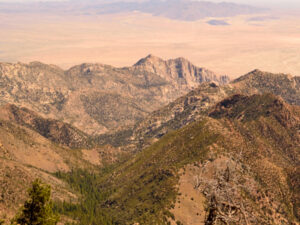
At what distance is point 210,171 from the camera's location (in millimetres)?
102500

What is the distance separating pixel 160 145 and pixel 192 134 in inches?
1212

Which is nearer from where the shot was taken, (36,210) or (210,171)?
(36,210)

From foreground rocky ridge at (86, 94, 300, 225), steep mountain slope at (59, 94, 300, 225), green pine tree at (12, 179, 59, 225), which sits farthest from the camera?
steep mountain slope at (59, 94, 300, 225)

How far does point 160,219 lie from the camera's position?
113938 mm

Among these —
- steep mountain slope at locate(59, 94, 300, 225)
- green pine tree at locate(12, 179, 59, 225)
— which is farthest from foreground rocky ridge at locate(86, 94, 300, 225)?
green pine tree at locate(12, 179, 59, 225)

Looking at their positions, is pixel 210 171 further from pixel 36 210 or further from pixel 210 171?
pixel 36 210

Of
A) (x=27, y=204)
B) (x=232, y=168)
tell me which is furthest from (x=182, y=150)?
(x=232, y=168)

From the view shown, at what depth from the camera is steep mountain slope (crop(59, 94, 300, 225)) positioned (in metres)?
116

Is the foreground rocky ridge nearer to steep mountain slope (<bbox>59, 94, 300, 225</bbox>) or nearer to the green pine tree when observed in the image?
steep mountain slope (<bbox>59, 94, 300, 225</bbox>)

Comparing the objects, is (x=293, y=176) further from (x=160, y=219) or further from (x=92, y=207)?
(x=92, y=207)

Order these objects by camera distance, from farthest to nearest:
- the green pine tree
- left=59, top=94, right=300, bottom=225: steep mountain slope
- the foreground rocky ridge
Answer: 1. left=59, top=94, right=300, bottom=225: steep mountain slope
2. the foreground rocky ridge
3. the green pine tree

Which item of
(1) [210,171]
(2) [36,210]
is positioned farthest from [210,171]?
(2) [36,210]

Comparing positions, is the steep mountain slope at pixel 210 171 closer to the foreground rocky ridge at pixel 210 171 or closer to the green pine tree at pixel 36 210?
the foreground rocky ridge at pixel 210 171

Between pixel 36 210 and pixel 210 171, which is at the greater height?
pixel 36 210
